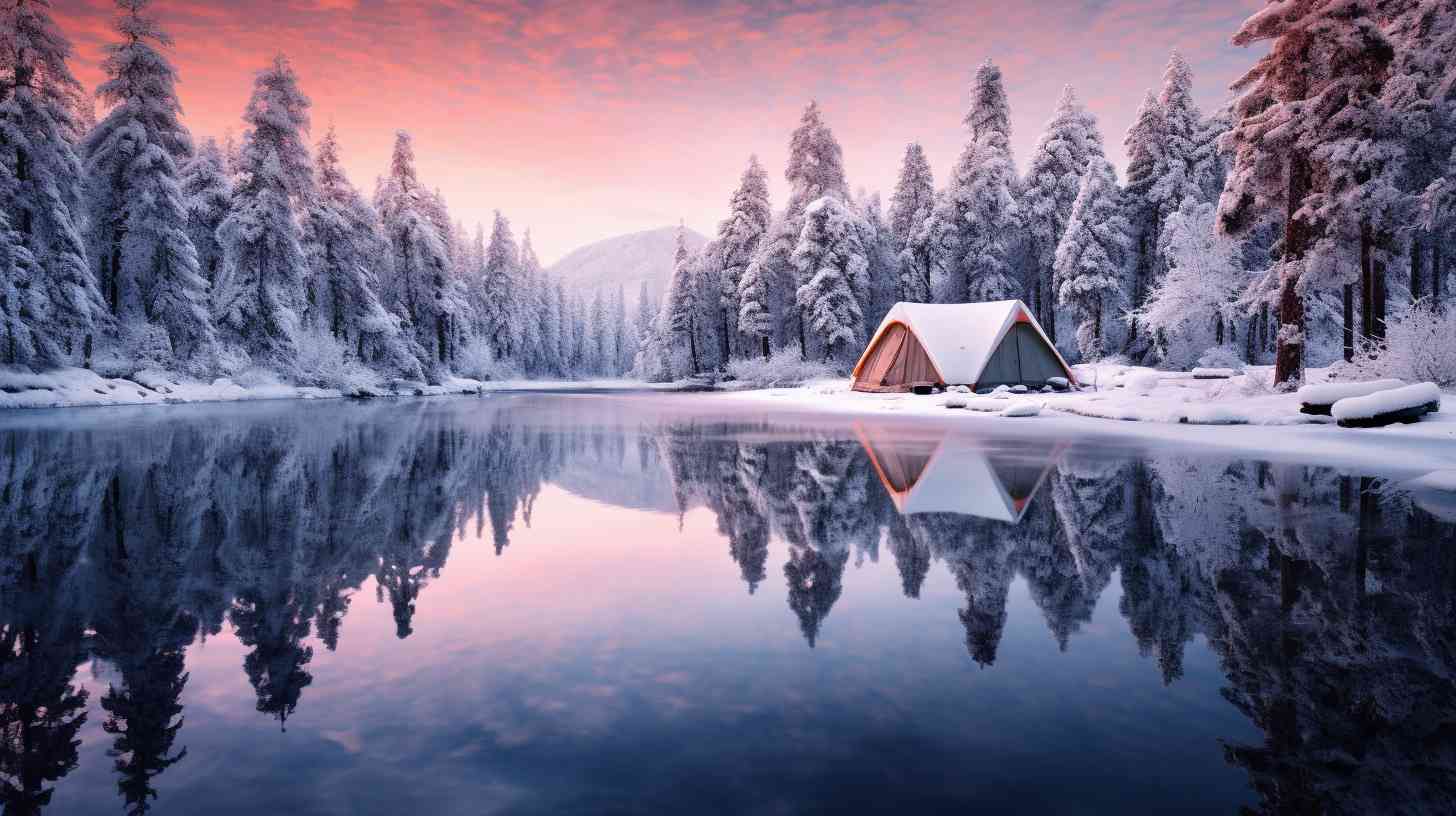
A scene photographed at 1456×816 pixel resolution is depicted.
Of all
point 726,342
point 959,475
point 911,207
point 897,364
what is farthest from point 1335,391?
point 726,342

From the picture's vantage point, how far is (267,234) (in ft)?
108

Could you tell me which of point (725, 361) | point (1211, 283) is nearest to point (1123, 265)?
point (1211, 283)

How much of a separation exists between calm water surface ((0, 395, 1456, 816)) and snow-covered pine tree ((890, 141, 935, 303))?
1569 inches

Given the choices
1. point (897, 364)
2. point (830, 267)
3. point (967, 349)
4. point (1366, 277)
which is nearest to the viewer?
point (1366, 277)

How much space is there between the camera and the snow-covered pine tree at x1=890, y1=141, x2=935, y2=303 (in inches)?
1826

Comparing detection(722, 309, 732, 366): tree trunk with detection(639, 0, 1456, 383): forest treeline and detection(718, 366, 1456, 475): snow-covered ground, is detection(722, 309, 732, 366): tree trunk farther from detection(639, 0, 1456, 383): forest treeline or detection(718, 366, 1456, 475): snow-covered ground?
detection(718, 366, 1456, 475): snow-covered ground

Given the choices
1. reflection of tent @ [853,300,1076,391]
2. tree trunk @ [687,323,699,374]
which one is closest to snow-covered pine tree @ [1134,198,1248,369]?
reflection of tent @ [853,300,1076,391]

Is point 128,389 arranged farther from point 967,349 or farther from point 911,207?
point 911,207

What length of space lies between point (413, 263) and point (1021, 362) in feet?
117

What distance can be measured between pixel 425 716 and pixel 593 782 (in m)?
0.99

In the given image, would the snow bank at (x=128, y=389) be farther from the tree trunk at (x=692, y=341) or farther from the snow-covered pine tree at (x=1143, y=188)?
the snow-covered pine tree at (x=1143, y=188)

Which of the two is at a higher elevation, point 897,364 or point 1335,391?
point 897,364

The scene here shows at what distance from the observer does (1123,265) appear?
39.7 meters

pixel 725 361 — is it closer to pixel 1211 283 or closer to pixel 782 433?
pixel 1211 283
